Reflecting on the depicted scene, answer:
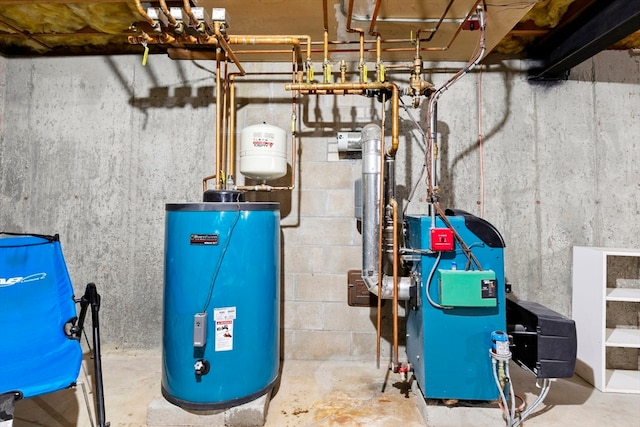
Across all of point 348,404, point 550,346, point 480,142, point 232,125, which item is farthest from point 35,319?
point 480,142

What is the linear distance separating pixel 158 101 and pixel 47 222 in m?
1.15

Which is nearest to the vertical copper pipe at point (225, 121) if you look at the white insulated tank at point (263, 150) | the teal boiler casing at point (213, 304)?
the white insulated tank at point (263, 150)

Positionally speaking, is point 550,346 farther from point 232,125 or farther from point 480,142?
point 232,125

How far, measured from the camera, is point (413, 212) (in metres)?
2.18

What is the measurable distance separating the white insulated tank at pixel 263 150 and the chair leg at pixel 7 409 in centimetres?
139

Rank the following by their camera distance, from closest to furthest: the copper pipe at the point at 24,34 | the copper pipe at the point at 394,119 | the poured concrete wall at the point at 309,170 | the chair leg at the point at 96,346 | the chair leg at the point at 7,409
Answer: the chair leg at the point at 7,409 < the chair leg at the point at 96,346 < the copper pipe at the point at 394,119 < the copper pipe at the point at 24,34 < the poured concrete wall at the point at 309,170

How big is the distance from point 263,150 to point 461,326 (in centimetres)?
137

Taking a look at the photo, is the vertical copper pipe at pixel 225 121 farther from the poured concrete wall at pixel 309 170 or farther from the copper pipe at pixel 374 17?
the copper pipe at pixel 374 17

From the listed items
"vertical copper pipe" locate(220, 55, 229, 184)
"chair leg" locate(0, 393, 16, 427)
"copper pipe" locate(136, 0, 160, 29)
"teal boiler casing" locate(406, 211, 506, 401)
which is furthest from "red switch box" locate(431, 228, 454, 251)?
"chair leg" locate(0, 393, 16, 427)

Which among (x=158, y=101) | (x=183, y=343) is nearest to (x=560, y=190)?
(x=183, y=343)

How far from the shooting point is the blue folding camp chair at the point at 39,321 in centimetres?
141

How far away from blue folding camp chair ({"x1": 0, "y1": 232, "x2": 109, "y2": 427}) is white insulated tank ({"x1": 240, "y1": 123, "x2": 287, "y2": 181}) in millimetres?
972

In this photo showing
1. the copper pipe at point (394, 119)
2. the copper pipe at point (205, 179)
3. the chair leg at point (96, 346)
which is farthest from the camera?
the copper pipe at point (205, 179)

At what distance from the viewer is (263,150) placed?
1.84 meters
